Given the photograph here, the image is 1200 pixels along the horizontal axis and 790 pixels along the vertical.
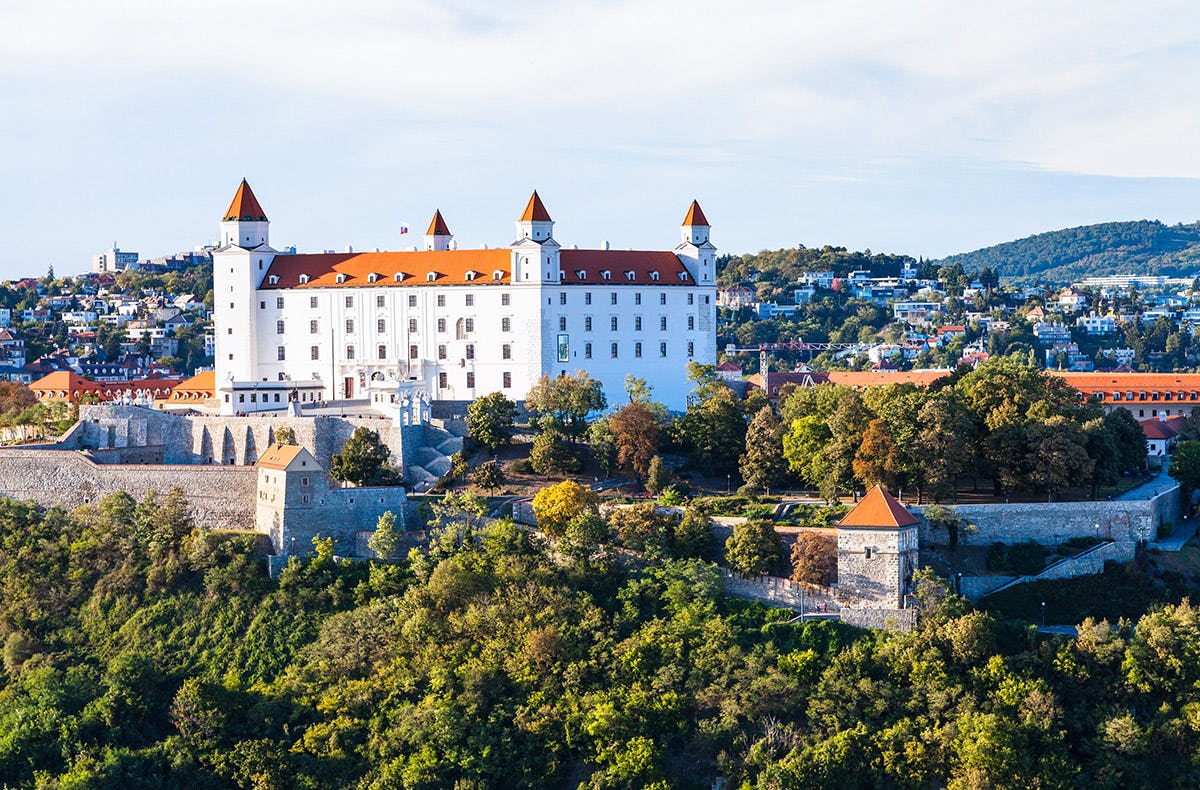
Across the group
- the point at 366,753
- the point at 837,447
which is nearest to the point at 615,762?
the point at 366,753

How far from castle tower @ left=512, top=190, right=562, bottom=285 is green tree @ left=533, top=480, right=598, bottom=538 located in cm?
1470

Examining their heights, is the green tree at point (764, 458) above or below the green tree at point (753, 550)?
above

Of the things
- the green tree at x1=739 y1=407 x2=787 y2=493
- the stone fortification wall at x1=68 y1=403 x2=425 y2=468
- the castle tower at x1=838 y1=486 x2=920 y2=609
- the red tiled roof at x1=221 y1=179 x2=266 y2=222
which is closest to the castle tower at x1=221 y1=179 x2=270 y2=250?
the red tiled roof at x1=221 y1=179 x2=266 y2=222

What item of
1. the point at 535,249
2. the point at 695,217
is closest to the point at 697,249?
the point at 695,217

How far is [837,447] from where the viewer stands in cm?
4903

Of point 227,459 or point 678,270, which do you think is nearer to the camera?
point 227,459

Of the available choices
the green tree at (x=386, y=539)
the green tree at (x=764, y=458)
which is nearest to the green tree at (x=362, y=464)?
the green tree at (x=386, y=539)

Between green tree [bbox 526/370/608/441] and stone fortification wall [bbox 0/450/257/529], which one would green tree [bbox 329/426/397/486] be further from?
green tree [bbox 526/370/608/441]

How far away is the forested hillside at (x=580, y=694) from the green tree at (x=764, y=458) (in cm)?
640

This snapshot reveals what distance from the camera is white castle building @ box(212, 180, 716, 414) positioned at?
61031 millimetres

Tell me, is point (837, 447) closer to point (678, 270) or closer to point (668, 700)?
point (668, 700)

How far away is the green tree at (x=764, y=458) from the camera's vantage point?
5112 centimetres

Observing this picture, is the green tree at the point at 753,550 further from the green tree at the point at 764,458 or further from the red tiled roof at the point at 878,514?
the green tree at the point at 764,458

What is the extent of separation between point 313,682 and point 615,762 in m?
8.95
